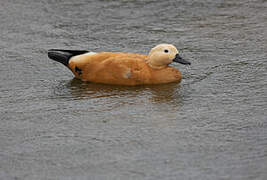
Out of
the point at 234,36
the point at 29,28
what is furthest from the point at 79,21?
the point at 234,36

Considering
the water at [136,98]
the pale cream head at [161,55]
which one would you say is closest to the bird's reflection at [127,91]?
the water at [136,98]

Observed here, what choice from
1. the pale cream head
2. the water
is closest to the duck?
the pale cream head

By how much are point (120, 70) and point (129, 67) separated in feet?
0.42

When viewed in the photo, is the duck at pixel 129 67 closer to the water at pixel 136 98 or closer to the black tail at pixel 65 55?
the black tail at pixel 65 55

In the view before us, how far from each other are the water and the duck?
0.14m

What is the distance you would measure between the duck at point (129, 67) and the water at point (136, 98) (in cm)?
14

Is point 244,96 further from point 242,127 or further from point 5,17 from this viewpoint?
point 5,17

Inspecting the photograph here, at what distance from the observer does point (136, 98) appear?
301 inches

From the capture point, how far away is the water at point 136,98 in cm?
575

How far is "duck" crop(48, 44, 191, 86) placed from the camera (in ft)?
26.8

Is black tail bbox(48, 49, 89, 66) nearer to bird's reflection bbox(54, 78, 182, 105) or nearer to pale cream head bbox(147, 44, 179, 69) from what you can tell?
bird's reflection bbox(54, 78, 182, 105)

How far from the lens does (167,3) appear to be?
39.4 ft

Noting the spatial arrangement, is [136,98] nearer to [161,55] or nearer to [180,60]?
[161,55]

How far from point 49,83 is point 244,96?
8.93 feet
